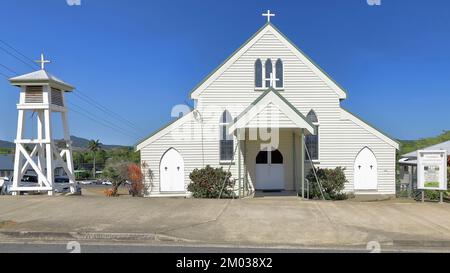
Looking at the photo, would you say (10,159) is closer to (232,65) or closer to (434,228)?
(232,65)

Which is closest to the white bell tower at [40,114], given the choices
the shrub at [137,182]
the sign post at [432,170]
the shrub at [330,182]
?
the shrub at [137,182]

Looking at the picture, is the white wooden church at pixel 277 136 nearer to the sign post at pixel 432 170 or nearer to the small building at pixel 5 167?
the sign post at pixel 432 170

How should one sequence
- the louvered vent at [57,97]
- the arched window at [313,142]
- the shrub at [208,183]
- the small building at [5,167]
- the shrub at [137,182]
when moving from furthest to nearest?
the small building at [5,167] → the arched window at [313,142] → the shrub at [137,182] → the shrub at [208,183] → the louvered vent at [57,97]

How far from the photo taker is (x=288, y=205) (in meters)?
14.8

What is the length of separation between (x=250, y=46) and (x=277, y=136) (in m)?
4.77

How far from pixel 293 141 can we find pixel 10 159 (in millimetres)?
77507

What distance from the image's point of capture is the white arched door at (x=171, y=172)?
22734 mm

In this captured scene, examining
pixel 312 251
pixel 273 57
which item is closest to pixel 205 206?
pixel 312 251

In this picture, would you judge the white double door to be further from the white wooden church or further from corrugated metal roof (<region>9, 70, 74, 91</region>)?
corrugated metal roof (<region>9, 70, 74, 91</region>)

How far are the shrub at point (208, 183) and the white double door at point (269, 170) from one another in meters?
2.77

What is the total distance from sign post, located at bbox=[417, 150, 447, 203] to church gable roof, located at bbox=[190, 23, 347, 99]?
7.62m

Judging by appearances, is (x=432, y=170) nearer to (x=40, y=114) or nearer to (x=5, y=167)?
(x=40, y=114)

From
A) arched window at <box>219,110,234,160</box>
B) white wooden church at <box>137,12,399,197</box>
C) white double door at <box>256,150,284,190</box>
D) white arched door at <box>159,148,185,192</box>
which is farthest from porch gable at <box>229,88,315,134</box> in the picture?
white arched door at <box>159,148,185,192</box>
